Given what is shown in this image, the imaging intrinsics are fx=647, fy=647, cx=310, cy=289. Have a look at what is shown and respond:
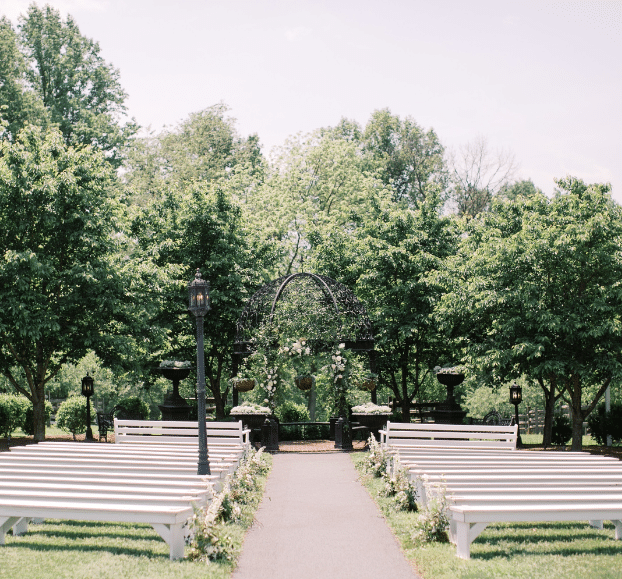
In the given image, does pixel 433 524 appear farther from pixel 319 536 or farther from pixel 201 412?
pixel 201 412

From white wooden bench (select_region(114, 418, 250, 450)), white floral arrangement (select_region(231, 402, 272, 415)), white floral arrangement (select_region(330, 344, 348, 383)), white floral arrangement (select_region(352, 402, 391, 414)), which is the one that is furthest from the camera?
white floral arrangement (select_region(330, 344, 348, 383))

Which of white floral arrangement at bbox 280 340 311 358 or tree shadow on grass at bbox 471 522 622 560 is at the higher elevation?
white floral arrangement at bbox 280 340 311 358

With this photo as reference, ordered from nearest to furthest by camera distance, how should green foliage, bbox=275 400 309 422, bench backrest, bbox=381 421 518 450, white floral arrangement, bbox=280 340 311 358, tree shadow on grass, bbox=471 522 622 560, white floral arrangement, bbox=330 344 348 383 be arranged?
1. tree shadow on grass, bbox=471 522 622 560
2. bench backrest, bbox=381 421 518 450
3. white floral arrangement, bbox=280 340 311 358
4. white floral arrangement, bbox=330 344 348 383
5. green foliage, bbox=275 400 309 422

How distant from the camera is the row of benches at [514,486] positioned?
6.86 metres

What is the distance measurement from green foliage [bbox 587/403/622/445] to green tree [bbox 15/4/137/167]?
26.1m

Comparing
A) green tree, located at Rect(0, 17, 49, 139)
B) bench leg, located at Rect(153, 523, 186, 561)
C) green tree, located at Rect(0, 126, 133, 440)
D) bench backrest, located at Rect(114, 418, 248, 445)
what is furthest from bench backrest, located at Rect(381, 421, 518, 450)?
green tree, located at Rect(0, 17, 49, 139)

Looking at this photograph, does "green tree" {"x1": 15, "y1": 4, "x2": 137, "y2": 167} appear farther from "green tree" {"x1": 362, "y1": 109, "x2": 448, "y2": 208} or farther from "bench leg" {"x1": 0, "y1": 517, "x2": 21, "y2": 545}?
"bench leg" {"x1": 0, "y1": 517, "x2": 21, "y2": 545}

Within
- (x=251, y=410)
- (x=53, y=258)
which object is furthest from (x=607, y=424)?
(x=53, y=258)

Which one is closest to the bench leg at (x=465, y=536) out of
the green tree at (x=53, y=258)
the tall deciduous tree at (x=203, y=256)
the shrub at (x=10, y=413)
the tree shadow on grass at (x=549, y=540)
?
the tree shadow on grass at (x=549, y=540)

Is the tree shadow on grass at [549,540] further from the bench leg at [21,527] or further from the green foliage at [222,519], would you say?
the bench leg at [21,527]

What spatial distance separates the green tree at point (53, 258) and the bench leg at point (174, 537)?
35.6ft

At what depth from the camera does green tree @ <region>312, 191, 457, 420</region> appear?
71.3 ft

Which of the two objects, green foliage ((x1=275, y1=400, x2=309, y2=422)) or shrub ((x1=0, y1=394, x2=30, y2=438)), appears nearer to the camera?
shrub ((x1=0, y1=394, x2=30, y2=438))

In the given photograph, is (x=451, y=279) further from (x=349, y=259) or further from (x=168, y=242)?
(x=168, y=242)
